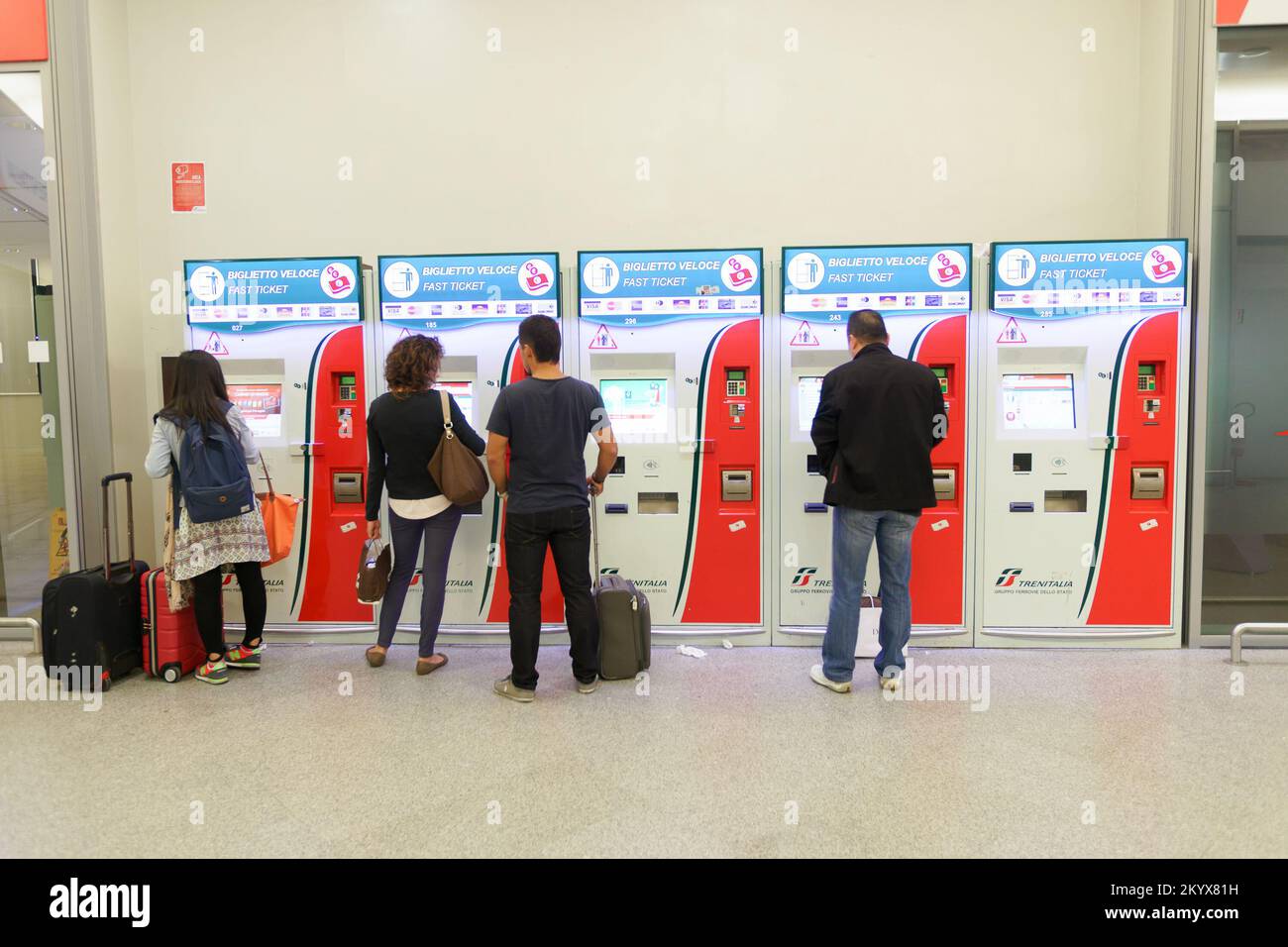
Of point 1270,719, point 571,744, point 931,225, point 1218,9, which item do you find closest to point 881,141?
point 931,225

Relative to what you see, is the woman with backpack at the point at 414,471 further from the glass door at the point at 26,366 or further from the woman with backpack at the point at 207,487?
the glass door at the point at 26,366

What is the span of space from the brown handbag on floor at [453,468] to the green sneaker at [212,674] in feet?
4.39

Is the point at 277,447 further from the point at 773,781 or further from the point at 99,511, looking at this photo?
the point at 773,781

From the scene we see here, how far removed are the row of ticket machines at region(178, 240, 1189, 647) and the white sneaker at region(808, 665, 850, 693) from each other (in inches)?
17.2

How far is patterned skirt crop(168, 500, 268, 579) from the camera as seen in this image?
3.33m

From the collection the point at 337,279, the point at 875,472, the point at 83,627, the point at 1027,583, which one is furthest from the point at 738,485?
the point at 83,627

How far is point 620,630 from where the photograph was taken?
135 inches

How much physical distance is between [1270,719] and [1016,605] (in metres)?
1.09

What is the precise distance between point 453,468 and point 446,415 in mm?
244

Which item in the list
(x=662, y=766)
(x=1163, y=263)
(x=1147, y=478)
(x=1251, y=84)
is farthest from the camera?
(x=1251, y=84)

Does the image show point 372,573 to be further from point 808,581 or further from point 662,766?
point 808,581

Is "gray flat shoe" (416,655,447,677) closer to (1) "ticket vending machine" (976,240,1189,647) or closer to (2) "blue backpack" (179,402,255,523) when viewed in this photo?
(2) "blue backpack" (179,402,255,523)

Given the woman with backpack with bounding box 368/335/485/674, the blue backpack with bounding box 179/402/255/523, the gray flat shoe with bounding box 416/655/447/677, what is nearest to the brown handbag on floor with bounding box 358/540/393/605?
the woman with backpack with bounding box 368/335/485/674

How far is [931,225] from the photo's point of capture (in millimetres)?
4270
